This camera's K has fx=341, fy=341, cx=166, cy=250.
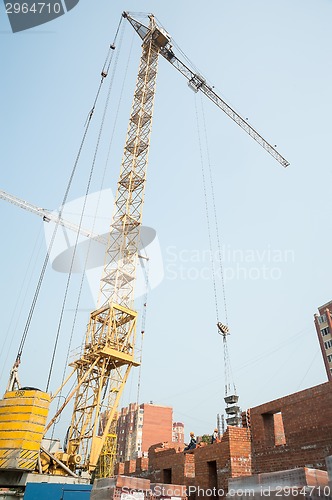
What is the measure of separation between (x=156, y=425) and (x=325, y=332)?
126 feet

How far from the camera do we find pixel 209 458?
11.0 m

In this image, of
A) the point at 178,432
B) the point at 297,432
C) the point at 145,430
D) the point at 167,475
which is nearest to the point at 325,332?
the point at 145,430

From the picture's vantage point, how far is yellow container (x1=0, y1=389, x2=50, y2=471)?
8.91 m

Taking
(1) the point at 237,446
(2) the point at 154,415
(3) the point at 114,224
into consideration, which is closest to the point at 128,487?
(1) the point at 237,446

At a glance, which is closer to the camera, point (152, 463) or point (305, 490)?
point (305, 490)

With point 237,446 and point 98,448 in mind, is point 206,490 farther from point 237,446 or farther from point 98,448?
point 98,448

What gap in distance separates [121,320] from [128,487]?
38.1 ft

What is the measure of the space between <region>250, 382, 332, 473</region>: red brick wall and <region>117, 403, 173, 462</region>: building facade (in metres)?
61.4

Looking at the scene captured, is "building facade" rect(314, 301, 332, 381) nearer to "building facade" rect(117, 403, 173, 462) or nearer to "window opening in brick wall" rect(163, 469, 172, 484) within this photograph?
"building facade" rect(117, 403, 173, 462)

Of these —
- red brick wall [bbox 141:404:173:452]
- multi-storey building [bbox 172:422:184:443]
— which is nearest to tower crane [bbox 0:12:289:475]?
red brick wall [bbox 141:404:173:452]

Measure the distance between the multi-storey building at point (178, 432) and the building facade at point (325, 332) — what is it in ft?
154

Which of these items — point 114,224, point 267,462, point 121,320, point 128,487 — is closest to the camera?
point 128,487

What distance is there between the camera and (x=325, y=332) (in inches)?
1978

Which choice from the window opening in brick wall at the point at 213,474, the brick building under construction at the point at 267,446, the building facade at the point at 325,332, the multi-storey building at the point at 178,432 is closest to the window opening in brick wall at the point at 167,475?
the brick building under construction at the point at 267,446
